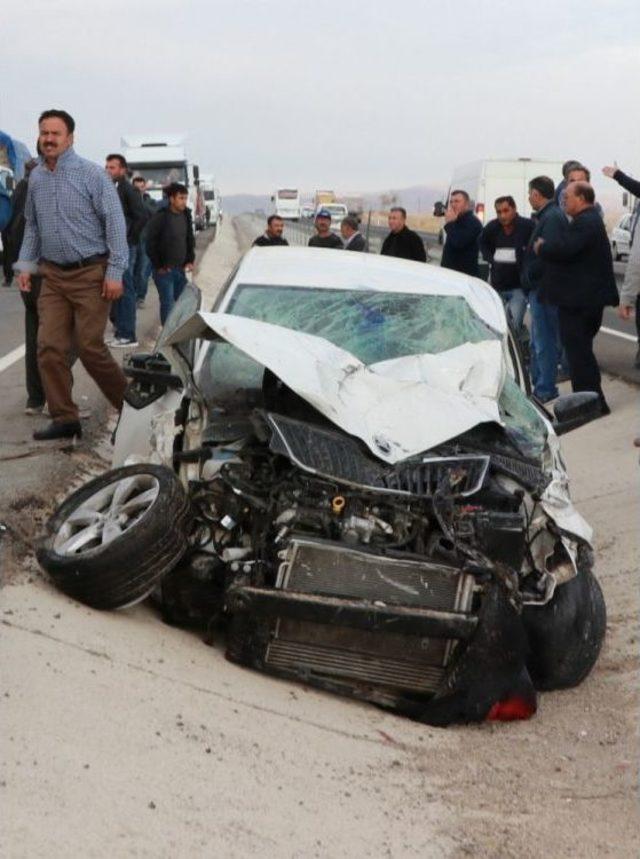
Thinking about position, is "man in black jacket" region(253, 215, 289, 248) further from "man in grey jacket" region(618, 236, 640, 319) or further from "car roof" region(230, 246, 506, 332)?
"car roof" region(230, 246, 506, 332)

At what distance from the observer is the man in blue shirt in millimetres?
8891

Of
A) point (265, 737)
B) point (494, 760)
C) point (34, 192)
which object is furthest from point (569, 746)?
point (34, 192)

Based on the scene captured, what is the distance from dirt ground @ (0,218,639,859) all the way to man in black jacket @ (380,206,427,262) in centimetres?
932

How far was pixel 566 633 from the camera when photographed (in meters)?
6.15

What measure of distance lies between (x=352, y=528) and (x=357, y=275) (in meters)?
2.57

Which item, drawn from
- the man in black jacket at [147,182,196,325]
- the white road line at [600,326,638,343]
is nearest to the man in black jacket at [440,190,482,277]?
the man in black jacket at [147,182,196,325]

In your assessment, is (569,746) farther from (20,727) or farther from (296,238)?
(296,238)

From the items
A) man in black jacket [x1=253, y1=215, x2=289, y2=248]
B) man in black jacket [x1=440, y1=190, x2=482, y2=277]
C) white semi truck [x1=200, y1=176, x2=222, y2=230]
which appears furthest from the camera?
white semi truck [x1=200, y1=176, x2=222, y2=230]

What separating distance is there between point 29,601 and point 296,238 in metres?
59.9

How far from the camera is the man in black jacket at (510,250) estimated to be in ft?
45.9

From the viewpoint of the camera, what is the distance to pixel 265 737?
5059mm

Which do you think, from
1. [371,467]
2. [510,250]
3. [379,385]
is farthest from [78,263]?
[510,250]

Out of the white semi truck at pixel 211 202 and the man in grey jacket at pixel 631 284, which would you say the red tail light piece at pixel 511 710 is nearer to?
the man in grey jacket at pixel 631 284

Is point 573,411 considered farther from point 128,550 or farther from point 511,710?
point 128,550
